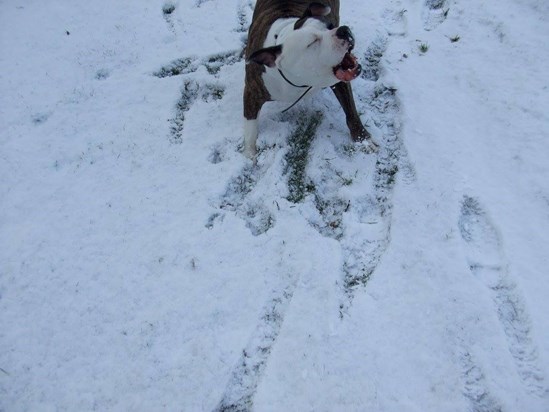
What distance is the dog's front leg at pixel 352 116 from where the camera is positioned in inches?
143

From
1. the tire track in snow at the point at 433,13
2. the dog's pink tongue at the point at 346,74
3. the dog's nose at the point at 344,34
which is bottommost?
the tire track in snow at the point at 433,13

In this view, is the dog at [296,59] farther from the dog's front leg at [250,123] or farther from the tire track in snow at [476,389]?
the tire track in snow at [476,389]

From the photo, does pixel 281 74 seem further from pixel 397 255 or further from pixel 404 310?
pixel 404 310

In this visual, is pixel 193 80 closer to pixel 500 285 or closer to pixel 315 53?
pixel 315 53

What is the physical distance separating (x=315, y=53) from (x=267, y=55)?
35 centimetres

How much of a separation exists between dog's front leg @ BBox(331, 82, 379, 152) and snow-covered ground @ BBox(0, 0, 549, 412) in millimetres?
147

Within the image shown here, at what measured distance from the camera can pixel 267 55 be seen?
301cm

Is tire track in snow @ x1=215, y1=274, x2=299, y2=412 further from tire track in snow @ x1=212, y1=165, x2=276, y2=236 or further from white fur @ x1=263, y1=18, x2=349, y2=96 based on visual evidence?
white fur @ x1=263, y1=18, x2=349, y2=96

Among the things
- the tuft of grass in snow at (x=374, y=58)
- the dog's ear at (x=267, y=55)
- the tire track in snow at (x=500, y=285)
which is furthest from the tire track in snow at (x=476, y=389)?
the tuft of grass in snow at (x=374, y=58)

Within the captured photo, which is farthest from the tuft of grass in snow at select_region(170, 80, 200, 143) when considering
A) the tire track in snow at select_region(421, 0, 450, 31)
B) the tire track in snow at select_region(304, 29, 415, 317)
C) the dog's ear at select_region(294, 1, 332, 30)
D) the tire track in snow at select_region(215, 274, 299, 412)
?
the tire track in snow at select_region(421, 0, 450, 31)

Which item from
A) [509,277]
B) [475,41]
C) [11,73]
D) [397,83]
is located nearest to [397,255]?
[509,277]

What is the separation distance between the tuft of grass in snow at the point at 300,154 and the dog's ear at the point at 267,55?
0.94 meters

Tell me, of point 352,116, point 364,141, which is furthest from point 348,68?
point 364,141

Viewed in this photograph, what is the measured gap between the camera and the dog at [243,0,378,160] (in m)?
2.84
